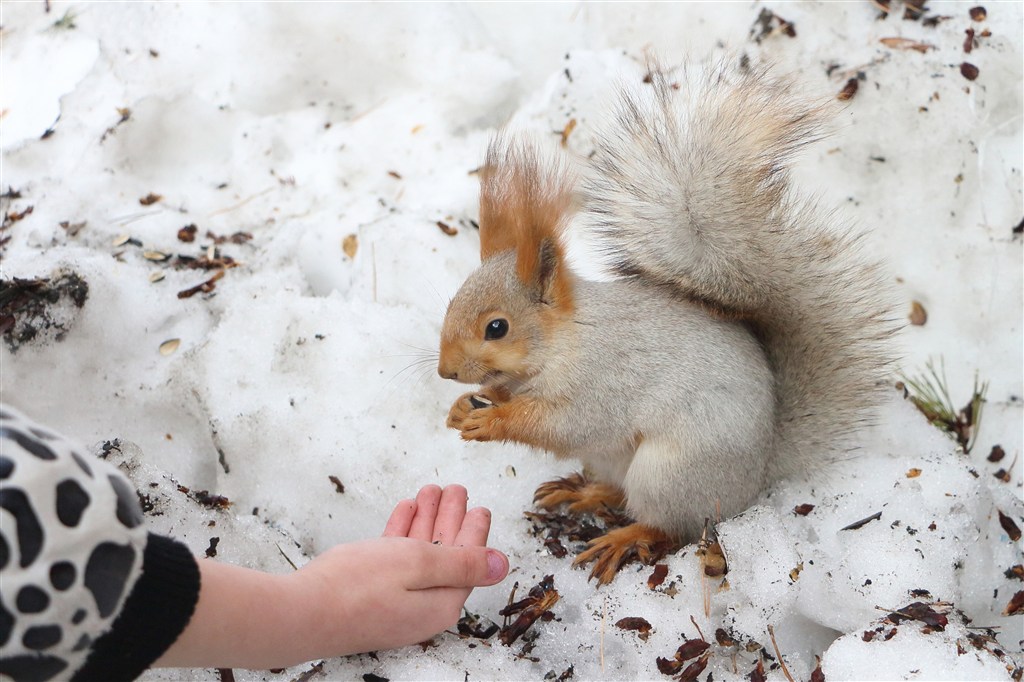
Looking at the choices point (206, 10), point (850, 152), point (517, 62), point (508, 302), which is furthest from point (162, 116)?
point (850, 152)

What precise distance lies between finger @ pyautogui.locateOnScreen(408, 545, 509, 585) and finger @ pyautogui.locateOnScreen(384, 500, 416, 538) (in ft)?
0.38

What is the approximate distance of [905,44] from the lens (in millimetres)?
1902

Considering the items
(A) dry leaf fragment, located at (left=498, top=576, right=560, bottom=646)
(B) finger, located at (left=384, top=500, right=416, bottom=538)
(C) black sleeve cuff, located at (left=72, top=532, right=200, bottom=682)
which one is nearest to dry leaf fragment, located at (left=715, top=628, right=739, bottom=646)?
(A) dry leaf fragment, located at (left=498, top=576, right=560, bottom=646)

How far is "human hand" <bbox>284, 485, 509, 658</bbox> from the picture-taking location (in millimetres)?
1029

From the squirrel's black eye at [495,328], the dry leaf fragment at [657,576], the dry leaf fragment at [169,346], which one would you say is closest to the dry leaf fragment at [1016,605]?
the dry leaf fragment at [657,576]

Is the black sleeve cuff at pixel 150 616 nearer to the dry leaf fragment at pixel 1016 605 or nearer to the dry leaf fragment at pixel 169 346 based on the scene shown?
the dry leaf fragment at pixel 169 346

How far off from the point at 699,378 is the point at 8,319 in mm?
1207

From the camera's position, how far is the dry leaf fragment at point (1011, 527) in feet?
4.39

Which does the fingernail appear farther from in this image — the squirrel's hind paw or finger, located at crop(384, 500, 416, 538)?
the squirrel's hind paw

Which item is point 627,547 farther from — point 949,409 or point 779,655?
point 949,409

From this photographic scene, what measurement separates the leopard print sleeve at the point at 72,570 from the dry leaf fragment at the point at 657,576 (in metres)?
0.71

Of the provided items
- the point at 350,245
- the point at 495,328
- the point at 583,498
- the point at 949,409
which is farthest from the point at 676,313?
the point at 350,245

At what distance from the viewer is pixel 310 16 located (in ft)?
7.11

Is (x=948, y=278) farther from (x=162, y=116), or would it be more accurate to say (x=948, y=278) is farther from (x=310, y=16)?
(x=162, y=116)
